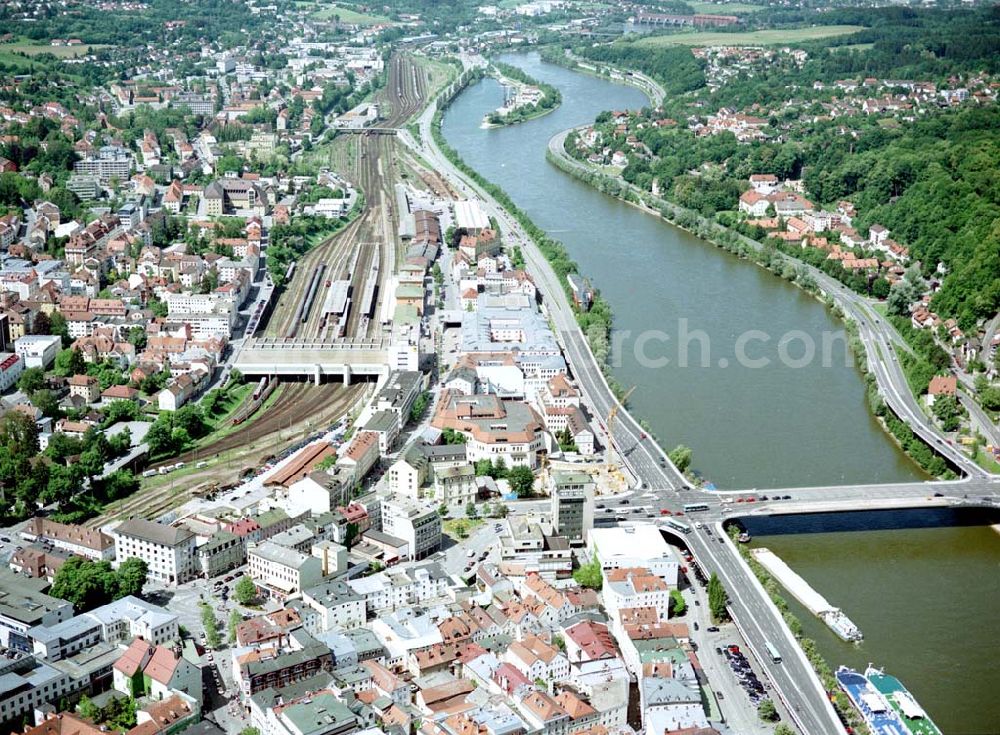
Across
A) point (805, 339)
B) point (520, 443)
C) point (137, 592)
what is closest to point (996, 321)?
point (805, 339)

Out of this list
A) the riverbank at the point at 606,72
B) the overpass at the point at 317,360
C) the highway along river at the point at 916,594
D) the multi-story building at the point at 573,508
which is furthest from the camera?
the riverbank at the point at 606,72

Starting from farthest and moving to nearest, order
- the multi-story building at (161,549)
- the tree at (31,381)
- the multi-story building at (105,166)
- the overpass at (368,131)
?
the overpass at (368,131)
the multi-story building at (105,166)
the tree at (31,381)
the multi-story building at (161,549)

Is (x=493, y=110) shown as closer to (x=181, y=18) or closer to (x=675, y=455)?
(x=181, y=18)

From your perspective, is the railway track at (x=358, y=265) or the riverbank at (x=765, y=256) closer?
the riverbank at (x=765, y=256)

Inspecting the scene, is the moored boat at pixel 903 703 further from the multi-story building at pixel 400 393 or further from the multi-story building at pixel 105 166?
the multi-story building at pixel 105 166

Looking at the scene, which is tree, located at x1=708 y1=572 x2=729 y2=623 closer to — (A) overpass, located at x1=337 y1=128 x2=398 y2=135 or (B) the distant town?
(B) the distant town

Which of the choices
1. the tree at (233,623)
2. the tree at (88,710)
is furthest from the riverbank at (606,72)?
the tree at (88,710)

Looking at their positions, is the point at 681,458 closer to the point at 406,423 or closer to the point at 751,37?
the point at 406,423

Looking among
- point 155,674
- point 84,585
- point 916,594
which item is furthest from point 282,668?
point 916,594
